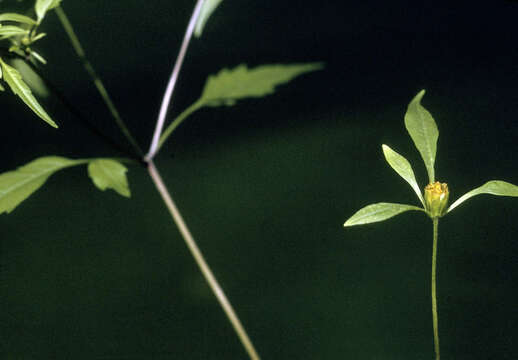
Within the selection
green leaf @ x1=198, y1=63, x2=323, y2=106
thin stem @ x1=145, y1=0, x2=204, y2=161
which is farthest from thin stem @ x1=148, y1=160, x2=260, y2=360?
green leaf @ x1=198, y1=63, x2=323, y2=106

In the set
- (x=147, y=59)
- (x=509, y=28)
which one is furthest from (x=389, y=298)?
(x=147, y=59)

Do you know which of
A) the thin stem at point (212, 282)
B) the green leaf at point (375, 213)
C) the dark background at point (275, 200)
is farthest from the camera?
the dark background at point (275, 200)

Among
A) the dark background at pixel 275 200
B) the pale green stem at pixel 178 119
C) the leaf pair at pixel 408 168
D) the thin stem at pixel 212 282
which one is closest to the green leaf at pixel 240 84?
the pale green stem at pixel 178 119

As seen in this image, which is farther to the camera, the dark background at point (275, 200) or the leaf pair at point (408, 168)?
the dark background at point (275, 200)

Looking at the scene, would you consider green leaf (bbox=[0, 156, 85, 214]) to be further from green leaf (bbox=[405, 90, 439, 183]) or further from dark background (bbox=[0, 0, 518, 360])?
dark background (bbox=[0, 0, 518, 360])

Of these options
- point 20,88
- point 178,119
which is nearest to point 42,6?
point 20,88

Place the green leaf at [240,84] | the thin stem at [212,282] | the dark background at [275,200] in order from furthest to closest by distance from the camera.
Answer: the dark background at [275,200]
the green leaf at [240,84]
the thin stem at [212,282]

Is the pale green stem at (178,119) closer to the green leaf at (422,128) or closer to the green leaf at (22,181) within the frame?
the green leaf at (22,181)

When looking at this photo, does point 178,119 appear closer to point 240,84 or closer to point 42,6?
point 240,84
